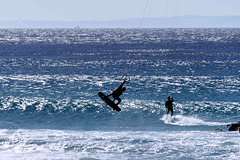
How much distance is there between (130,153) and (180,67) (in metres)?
52.7

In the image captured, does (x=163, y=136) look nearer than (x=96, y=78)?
Yes

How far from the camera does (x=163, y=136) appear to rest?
2892 cm

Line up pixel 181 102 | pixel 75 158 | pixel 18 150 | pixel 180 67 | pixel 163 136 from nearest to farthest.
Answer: pixel 75 158
pixel 18 150
pixel 163 136
pixel 181 102
pixel 180 67

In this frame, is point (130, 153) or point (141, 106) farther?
point (141, 106)

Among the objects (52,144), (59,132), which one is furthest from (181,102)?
(52,144)

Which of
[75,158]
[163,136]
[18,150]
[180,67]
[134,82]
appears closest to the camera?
[75,158]

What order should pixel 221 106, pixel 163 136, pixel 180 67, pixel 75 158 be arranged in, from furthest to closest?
pixel 180 67 → pixel 221 106 → pixel 163 136 → pixel 75 158

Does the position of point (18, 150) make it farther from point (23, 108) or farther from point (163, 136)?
point (23, 108)

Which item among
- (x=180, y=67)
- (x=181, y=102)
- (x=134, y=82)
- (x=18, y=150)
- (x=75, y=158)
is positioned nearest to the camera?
(x=75, y=158)

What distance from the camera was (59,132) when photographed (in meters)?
30.7

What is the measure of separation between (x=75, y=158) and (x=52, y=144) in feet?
11.6

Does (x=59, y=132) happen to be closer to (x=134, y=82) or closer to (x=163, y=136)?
(x=163, y=136)

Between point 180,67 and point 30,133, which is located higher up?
point 180,67

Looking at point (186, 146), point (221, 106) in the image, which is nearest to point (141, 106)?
point (221, 106)
